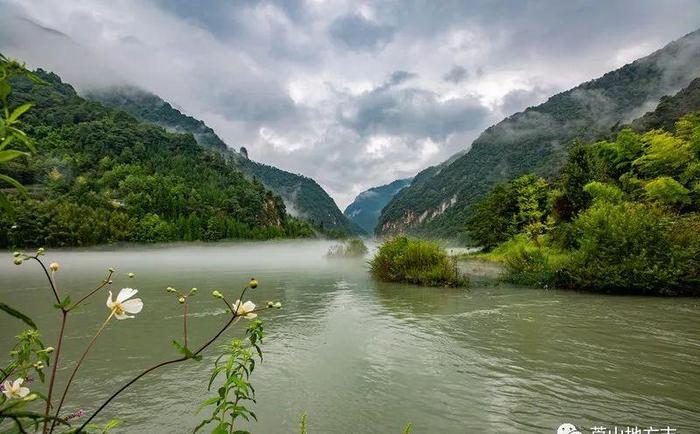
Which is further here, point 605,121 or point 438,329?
point 605,121

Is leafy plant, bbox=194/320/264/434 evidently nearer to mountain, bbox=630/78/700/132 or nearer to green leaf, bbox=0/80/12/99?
green leaf, bbox=0/80/12/99

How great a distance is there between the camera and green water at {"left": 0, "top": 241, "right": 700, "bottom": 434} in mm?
5715

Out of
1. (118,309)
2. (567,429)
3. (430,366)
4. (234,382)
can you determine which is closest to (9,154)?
(118,309)

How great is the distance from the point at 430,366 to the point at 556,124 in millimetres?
170621

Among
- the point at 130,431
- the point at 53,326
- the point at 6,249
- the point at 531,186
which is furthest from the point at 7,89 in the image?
the point at 6,249

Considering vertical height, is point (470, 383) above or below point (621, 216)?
below

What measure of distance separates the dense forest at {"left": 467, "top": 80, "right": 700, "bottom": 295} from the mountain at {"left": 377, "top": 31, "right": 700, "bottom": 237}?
76.5 metres

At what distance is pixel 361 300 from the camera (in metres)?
15.9

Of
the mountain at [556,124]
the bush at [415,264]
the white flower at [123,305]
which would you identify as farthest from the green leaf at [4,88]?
the mountain at [556,124]

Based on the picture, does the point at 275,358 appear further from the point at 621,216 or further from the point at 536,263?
the point at 536,263

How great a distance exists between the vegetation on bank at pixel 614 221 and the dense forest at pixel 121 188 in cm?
6531

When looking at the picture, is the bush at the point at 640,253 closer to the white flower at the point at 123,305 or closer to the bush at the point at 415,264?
the bush at the point at 415,264

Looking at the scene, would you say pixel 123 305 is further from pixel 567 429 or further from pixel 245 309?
pixel 567 429

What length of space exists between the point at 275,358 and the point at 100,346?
14.1 ft
